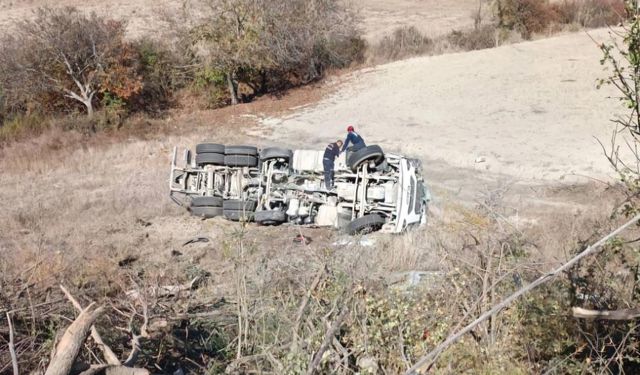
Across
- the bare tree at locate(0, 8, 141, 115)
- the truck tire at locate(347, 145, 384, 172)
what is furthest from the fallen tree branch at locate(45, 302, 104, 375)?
the bare tree at locate(0, 8, 141, 115)

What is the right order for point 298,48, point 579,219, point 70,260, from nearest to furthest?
point 70,260
point 579,219
point 298,48

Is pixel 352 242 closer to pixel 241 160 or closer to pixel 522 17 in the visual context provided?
pixel 241 160

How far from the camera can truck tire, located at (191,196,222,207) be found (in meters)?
10.7

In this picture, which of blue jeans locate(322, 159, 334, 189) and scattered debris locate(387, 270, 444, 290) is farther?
blue jeans locate(322, 159, 334, 189)

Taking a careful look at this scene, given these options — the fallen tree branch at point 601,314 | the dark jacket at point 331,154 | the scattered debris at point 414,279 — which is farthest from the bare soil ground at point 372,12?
the fallen tree branch at point 601,314

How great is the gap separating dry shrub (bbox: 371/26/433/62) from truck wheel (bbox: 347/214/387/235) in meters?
19.7

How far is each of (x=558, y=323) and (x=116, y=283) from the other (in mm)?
5239

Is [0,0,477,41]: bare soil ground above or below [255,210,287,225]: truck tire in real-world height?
above

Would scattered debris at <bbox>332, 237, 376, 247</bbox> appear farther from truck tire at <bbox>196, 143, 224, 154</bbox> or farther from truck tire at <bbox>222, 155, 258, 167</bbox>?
truck tire at <bbox>196, 143, 224, 154</bbox>

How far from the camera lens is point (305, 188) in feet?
32.9

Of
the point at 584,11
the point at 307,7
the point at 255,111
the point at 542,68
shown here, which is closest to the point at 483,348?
the point at 255,111

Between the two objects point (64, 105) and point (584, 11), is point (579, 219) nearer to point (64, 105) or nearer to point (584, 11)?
point (64, 105)

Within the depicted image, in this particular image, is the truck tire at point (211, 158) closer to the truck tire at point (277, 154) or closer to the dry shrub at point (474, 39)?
the truck tire at point (277, 154)

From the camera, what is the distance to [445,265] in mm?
5000
